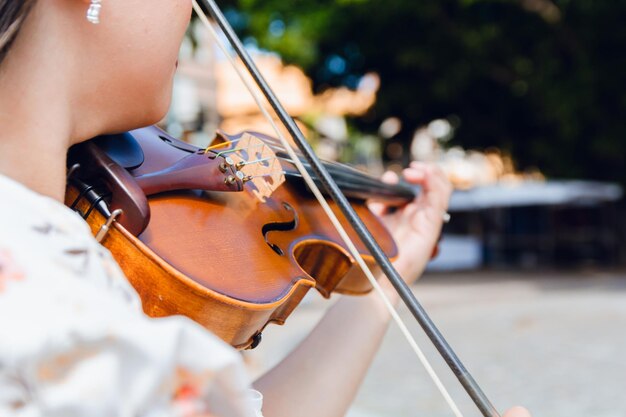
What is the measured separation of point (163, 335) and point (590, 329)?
7245mm

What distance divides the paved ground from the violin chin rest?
3.48 metres

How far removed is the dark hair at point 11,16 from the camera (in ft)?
1.96

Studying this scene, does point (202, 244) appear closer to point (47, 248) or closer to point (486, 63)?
point (47, 248)

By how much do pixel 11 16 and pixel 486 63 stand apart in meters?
11.9

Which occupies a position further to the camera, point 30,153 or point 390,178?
point 390,178

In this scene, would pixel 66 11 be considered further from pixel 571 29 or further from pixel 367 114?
pixel 367 114

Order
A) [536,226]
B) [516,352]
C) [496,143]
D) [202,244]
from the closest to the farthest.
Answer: [202,244], [516,352], [496,143], [536,226]

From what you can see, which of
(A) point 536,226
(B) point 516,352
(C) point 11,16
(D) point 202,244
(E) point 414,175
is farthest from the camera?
(A) point 536,226

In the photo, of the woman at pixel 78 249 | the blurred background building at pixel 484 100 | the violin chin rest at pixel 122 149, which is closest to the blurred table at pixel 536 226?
the blurred background building at pixel 484 100

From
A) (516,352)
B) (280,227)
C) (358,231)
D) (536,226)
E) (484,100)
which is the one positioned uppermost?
(358,231)

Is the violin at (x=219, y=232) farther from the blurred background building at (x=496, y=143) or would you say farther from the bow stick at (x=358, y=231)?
the blurred background building at (x=496, y=143)

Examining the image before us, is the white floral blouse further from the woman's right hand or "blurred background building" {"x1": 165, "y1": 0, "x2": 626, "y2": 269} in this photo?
"blurred background building" {"x1": 165, "y1": 0, "x2": 626, "y2": 269}

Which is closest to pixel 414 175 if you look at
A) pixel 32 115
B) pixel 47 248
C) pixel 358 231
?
pixel 358 231

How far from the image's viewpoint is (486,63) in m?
11.9
